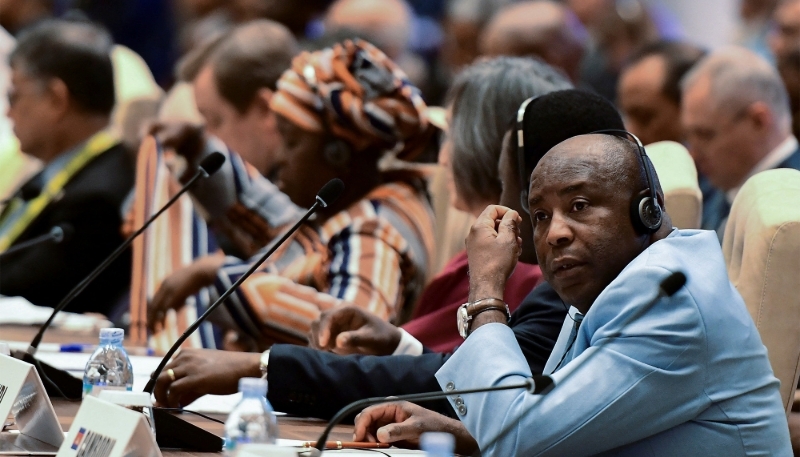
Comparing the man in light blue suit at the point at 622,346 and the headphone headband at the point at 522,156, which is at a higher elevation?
the headphone headband at the point at 522,156

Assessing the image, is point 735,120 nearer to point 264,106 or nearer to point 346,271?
point 264,106

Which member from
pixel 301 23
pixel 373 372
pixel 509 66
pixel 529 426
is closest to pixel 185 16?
pixel 301 23

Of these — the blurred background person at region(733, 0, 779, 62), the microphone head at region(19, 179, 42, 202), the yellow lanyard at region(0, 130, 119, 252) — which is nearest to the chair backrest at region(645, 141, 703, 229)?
the yellow lanyard at region(0, 130, 119, 252)

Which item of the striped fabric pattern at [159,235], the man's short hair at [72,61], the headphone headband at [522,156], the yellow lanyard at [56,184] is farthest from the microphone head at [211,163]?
the man's short hair at [72,61]

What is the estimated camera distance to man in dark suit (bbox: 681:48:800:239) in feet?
14.0

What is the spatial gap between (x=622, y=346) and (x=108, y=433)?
665 mm

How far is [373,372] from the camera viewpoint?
86.7 inches

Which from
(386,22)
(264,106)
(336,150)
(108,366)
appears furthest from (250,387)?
(386,22)

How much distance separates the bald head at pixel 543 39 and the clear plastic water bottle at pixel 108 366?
3514mm

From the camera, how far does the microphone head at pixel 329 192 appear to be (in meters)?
2.11

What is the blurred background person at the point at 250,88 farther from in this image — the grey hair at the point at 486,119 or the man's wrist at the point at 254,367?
the man's wrist at the point at 254,367

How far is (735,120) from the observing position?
4.30 metres

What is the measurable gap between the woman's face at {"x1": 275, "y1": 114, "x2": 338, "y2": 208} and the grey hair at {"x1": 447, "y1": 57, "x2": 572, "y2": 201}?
667mm

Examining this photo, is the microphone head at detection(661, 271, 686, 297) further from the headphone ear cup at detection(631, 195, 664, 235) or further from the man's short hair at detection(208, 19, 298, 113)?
the man's short hair at detection(208, 19, 298, 113)
